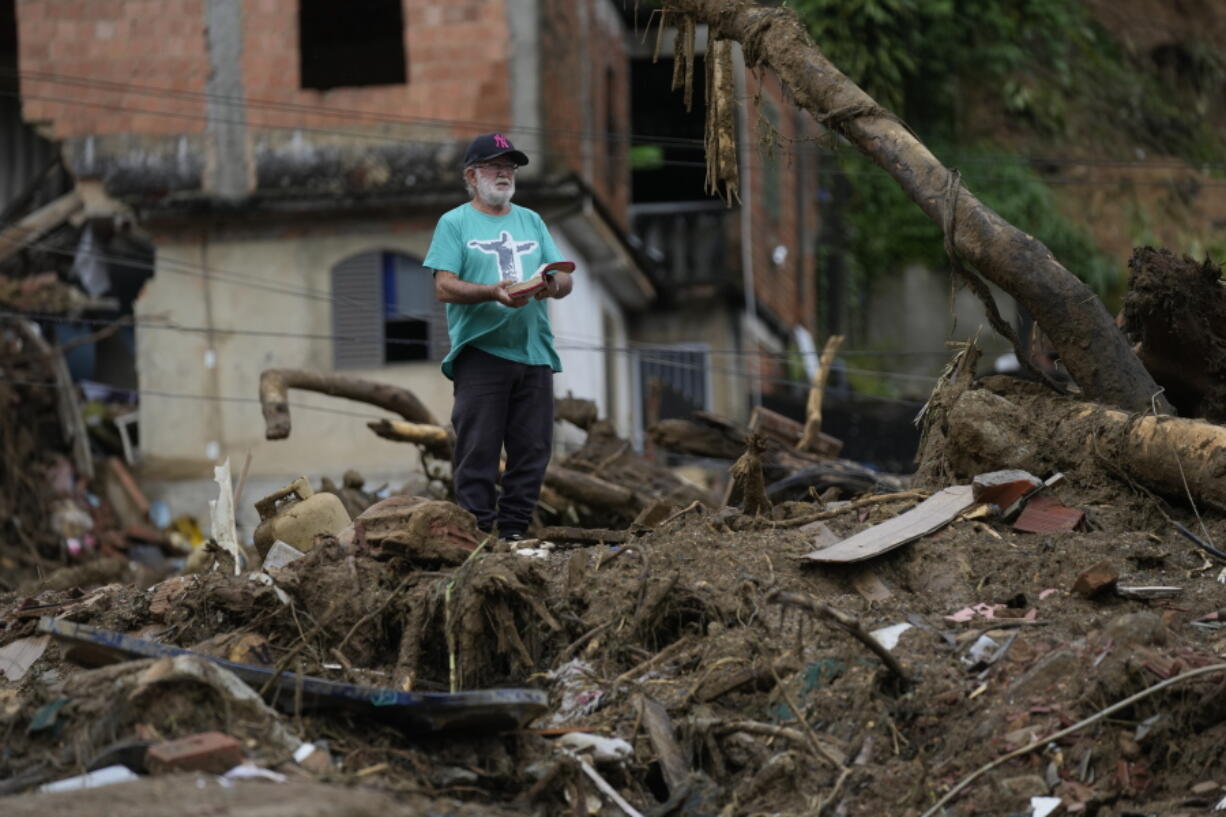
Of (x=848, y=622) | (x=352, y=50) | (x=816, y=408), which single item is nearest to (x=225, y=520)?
(x=848, y=622)

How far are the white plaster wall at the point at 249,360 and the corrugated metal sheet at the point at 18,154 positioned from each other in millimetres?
3942

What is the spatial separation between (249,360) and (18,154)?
538cm

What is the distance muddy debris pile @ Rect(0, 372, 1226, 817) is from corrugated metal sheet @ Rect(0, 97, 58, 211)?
1603 cm

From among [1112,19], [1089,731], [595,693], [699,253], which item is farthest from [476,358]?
[1112,19]

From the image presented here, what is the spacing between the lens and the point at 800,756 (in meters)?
5.93

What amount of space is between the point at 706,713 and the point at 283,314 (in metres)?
14.1

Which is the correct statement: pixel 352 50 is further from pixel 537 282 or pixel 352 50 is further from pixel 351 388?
pixel 537 282

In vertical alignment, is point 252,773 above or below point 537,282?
below

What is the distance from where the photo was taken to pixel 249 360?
64.5 feet

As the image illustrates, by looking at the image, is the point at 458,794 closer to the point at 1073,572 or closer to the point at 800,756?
the point at 800,756

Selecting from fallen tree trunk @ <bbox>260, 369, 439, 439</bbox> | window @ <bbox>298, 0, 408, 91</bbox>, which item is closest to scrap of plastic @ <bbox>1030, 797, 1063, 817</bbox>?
fallen tree trunk @ <bbox>260, 369, 439, 439</bbox>

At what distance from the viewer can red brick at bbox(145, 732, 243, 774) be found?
511 centimetres

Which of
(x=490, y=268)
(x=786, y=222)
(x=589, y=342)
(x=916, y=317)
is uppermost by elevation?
(x=490, y=268)

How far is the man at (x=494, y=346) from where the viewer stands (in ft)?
26.8
